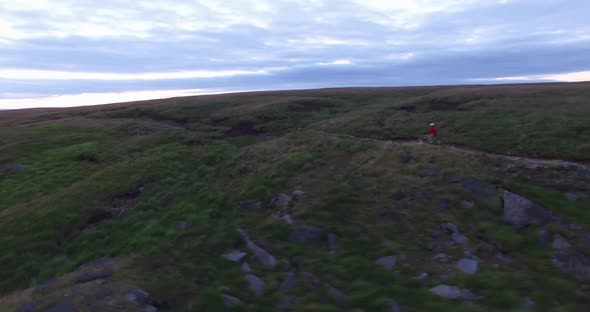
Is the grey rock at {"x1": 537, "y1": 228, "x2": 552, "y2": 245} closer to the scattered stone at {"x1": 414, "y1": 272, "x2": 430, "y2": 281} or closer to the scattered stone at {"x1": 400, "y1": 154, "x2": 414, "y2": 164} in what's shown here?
the scattered stone at {"x1": 414, "y1": 272, "x2": 430, "y2": 281}

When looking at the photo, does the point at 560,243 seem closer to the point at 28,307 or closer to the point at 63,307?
the point at 63,307

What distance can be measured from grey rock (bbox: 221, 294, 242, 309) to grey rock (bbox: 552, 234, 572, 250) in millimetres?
9443

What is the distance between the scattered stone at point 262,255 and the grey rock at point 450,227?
5.97 meters

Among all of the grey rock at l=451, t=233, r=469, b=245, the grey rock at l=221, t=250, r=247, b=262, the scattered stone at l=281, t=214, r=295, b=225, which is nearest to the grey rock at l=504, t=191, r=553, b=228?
the grey rock at l=451, t=233, r=469, b=245

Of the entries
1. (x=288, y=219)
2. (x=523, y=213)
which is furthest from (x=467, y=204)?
(x=288, y=219)

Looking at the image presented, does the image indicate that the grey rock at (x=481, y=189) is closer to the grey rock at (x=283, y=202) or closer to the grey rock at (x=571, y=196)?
the grey rock at (x=571, y=196)

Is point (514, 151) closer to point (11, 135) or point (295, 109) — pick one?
point (295, 109)

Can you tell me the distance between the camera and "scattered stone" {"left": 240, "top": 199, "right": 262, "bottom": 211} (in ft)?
55.9

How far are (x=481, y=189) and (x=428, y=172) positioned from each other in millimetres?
2711

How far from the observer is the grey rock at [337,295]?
388 inches

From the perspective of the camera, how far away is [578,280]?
9.96 m

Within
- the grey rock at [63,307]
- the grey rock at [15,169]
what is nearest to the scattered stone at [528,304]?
the grey rock at [63,307]

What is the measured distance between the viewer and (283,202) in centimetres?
1677

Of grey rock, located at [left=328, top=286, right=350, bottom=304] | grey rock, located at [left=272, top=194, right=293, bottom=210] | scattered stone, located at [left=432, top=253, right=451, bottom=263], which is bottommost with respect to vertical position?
grey rock, located at [left=328, top=286, right=350, bottom=304]
